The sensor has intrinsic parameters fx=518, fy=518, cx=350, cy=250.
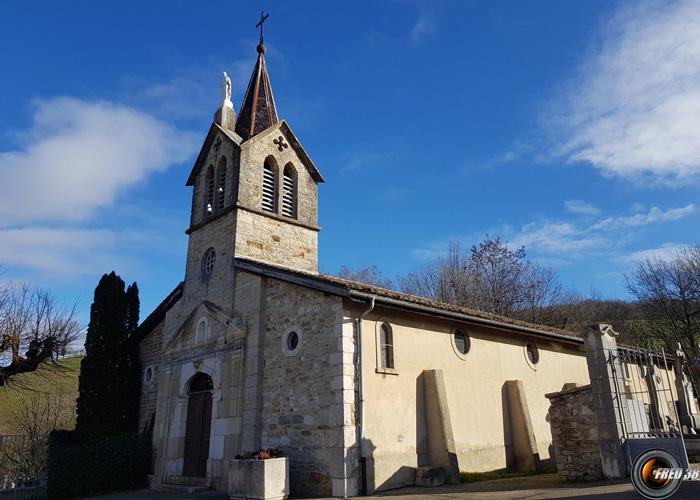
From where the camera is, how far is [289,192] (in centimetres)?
1603

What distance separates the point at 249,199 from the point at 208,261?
7.26 ft

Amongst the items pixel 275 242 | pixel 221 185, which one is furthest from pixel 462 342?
pixel 221 185

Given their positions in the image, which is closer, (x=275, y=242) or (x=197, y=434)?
(x=197, y=434)

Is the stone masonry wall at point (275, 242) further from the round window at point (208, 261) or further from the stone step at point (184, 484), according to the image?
the stone step at point (184, 484)

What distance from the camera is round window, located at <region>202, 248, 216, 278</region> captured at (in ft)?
48.5

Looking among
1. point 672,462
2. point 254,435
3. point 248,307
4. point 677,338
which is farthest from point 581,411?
point 677,338

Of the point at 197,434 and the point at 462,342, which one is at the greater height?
the point at 462,342

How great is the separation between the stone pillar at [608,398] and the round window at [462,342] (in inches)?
159

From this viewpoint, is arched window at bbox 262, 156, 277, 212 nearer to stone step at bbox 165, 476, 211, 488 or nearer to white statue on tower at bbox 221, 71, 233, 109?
white statue on tower at bbox 221, 71, 233, 109

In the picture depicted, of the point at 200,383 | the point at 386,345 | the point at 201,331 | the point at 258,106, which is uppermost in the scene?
the point at 258,106

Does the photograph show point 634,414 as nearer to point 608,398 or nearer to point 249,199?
point 608,398

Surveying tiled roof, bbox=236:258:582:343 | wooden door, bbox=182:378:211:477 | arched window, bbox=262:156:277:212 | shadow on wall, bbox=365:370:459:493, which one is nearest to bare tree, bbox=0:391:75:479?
wooden door, bbox=182:378:211:477

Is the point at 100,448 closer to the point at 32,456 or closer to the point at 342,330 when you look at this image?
Result: the point at 32,456

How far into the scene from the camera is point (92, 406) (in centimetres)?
1538
